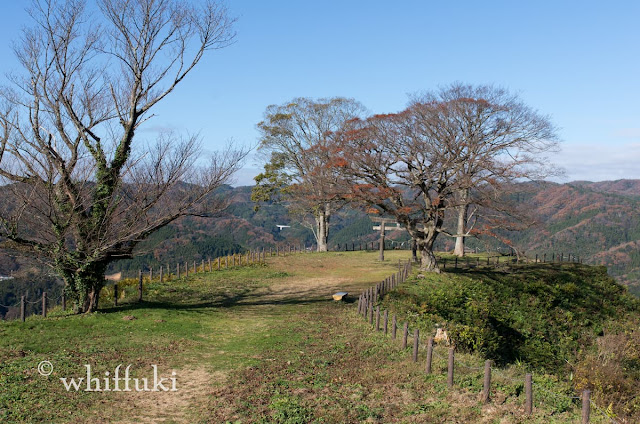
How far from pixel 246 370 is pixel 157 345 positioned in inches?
137

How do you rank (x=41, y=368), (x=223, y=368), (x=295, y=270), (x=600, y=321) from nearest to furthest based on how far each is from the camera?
1. (x=41, y=368)
2. (x=223, y=368)
3. (x=600, y=321)
4. (x=295, y=270)

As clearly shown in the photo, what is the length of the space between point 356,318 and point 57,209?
10.9 metres

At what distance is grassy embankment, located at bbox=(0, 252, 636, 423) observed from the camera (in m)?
9.87

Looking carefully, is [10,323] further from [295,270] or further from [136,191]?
[295,270]

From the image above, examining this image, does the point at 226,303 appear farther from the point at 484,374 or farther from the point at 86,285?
the point at 484,374

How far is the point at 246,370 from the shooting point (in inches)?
499

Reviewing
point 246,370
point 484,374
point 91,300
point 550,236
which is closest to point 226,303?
point 91,300

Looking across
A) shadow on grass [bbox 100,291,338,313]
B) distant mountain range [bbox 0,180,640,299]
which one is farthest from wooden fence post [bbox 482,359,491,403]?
distant mountain range [bbox 0,180,640,299]

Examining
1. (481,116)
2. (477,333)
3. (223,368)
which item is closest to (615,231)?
(481,116)

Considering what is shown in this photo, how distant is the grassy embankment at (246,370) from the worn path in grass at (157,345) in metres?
0.04

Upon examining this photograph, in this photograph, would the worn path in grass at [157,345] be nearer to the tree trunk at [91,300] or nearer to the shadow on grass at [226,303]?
the shadow on grass at [226,303]

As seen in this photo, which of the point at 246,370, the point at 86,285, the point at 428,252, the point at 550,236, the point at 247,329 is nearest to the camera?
the point at 246,370

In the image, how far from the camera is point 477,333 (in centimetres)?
1756

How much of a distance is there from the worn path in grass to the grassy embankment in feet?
0.12
